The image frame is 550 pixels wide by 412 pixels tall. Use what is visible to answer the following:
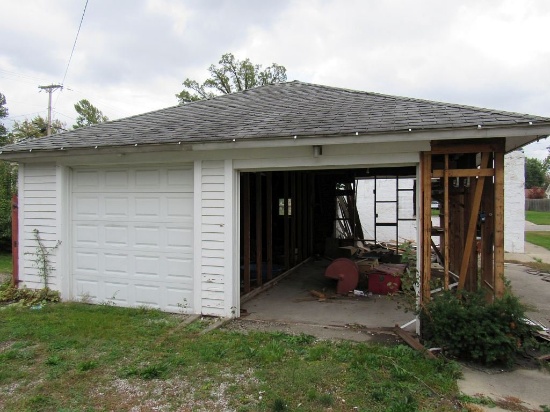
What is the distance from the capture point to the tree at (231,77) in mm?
32906

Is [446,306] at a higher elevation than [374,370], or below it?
higher

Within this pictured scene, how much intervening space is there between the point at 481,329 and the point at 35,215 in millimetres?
6771

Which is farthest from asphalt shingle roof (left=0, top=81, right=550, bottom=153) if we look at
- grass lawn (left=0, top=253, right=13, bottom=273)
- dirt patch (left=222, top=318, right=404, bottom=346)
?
grass lawn (left=0, top=253, right=13, bottom=273)

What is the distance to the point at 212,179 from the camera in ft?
18.6

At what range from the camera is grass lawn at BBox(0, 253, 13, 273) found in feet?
32.3

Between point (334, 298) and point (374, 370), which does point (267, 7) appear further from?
point (374, 370)

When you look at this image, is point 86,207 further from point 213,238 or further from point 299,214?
point 299,214

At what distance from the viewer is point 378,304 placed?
6.54 meters

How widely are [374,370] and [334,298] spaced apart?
10.6ft

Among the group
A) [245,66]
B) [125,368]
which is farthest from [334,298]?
[245,66]

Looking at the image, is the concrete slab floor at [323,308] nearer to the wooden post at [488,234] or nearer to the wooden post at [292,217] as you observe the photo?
the wooden post at [488,234]

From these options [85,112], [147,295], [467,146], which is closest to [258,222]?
[147,295]

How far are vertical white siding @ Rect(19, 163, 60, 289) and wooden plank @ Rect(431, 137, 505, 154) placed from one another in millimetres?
5891

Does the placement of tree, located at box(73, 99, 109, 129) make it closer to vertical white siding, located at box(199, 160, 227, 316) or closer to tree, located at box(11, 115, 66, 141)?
tree, located at box(11, 115, 66, 141)
